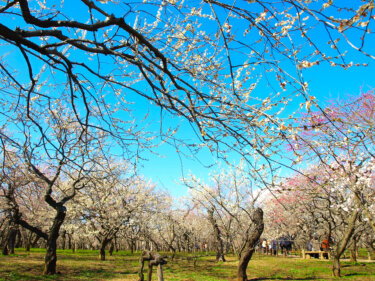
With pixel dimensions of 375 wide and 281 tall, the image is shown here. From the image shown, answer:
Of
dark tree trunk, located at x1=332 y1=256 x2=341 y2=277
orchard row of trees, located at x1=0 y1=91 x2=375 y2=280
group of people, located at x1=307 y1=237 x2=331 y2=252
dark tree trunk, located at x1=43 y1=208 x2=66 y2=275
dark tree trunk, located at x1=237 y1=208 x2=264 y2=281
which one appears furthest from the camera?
group of people, located at x1=307 y1=237 x2=331 y2=252

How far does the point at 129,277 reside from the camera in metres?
10.1

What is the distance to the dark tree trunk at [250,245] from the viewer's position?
10.2 metres

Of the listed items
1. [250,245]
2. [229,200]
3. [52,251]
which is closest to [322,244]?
[229,200]

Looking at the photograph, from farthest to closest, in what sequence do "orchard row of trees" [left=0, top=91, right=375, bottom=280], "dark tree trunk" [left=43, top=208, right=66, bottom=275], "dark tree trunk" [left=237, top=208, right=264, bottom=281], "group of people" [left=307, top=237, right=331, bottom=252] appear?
"group of people" [left=307, top=237, right=331, bottom=252], "dark tree trunk" [left=237, top=208, right=264, bottom=281], "dark tree trunk" [left=43, top=208, right=66, bottom=275], "orchard row of trees" [left=0, top=91, right=375, bottom=280]

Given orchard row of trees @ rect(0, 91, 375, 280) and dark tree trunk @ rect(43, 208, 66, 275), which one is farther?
dark tree trunk @ rect(43, 208, 66, 275)

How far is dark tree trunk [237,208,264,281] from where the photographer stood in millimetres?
10250

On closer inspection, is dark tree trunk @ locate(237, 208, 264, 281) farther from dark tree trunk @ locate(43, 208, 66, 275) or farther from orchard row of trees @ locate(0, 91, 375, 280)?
Result: dark tree trunk @ locate(43, 208, 66, 275)

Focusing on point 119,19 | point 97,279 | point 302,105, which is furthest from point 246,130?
point 97,279

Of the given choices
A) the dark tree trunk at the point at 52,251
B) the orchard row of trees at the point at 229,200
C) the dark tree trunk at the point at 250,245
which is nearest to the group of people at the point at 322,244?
the orchard row of trees at the point at 229,200

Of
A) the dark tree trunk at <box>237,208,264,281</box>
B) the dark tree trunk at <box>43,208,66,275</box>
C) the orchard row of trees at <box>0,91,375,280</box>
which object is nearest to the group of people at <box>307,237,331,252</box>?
the orchard row of trees at <box>0,91,375,280</box>

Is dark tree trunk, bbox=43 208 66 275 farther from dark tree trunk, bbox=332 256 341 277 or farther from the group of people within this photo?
the group of people

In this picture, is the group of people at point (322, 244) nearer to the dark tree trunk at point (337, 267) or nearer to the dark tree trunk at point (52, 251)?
the dark tree trunk at point (337, 267)

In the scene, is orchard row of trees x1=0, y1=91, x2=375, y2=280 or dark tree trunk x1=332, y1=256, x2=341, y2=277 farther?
dark tree trunk x1=332, y1=256, x2=341, y2=277

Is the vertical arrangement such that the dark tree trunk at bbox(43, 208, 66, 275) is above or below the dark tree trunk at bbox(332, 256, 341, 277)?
above
